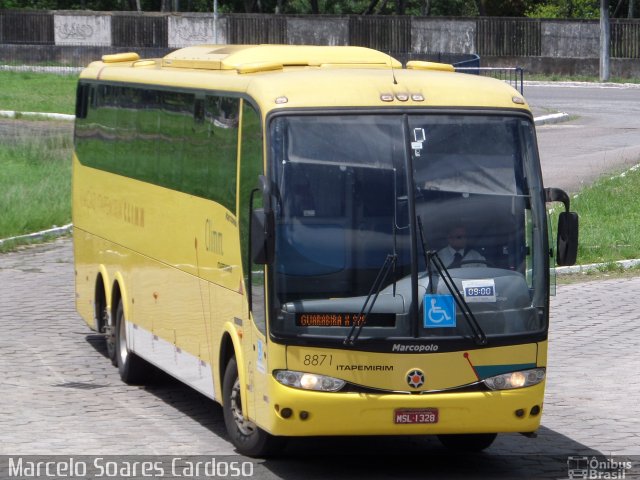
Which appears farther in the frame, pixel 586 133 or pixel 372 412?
pixel 586 133

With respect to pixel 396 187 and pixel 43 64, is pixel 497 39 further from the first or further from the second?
pixel 396 187

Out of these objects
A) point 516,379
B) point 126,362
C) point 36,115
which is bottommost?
point 36,115

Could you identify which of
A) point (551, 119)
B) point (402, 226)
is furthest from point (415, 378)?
point (551, 119)

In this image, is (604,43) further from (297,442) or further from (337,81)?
(337,81)

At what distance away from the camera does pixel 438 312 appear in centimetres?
900

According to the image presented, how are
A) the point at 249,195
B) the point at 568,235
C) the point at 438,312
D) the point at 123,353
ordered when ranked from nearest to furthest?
1. the point at 438,312
2. the point at 568,235
3. the point at 249,195
4. the point at 123,353

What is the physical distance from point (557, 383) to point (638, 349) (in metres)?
1.94

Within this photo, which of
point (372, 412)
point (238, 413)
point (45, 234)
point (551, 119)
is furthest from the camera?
point (551, 119)

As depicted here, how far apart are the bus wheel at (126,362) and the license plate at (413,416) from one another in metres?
4.52

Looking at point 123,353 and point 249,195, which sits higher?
point 249,195

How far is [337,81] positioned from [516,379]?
93.3 inches

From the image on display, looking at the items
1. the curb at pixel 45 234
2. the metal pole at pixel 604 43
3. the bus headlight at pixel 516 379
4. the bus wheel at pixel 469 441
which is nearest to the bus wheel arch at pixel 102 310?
the bus wheel at pixel 469 441

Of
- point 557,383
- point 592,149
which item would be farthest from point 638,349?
point 592,149

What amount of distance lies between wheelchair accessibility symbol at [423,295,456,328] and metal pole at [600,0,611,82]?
1820 inches
